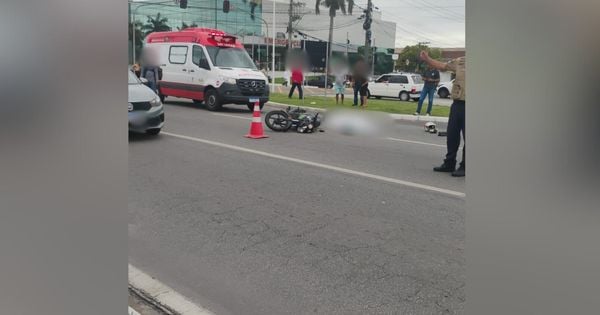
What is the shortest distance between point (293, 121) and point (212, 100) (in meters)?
4.72

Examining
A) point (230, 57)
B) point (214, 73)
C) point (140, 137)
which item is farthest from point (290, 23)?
point (230, 57)

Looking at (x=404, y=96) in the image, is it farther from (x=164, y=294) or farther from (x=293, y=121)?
(x=164, y=294)

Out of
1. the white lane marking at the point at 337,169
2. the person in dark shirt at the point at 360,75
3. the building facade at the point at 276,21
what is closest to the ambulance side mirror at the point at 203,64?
the white lane marking at the point at 337,169

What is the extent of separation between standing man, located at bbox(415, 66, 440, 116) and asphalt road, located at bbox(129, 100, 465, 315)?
3.96ft

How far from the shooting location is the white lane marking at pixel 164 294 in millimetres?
2871

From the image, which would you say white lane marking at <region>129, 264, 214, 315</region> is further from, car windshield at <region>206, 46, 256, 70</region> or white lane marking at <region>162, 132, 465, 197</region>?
car windshield at <region>206, 46, 256, 70</region>

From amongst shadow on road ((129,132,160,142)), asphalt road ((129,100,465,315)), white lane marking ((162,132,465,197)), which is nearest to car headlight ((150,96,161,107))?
shadow on road ((129,132,160,142))

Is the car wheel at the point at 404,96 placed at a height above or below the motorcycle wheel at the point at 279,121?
above

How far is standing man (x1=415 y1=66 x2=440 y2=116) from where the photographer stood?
5052mm

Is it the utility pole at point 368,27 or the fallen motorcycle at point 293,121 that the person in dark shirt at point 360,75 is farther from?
the fallen motorcycle at point 293,121

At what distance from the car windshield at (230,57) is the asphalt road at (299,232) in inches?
273
